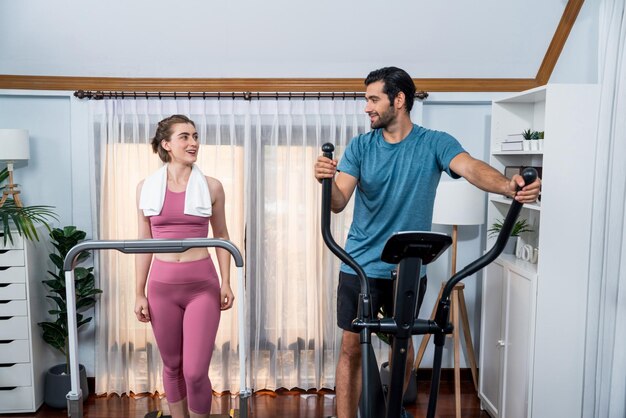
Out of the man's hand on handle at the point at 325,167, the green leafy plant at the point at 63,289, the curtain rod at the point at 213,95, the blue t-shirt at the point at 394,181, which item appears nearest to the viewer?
the man's hand on handle at the point at 325,167

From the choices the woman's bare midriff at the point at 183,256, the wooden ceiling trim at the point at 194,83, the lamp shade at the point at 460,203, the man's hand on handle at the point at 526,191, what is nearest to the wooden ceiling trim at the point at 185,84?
the wooden ceiling trim at the point at 194,83

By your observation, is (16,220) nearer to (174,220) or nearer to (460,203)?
(174,220)

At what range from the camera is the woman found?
96.0 inches

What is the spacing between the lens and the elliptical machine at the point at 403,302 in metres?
1.52

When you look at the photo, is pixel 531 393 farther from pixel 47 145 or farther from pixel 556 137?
pixel 47 145

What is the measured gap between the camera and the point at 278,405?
3461mm

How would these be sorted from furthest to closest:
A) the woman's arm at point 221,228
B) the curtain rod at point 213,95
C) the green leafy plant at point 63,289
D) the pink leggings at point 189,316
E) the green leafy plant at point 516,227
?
1. the curtain rod at point 213,95
2. the green leafy plant at point 63,289
3. the green leafy plant at point 516,227
4. the woman's arm at point 221,228
5. the pink leggings at point 189,316

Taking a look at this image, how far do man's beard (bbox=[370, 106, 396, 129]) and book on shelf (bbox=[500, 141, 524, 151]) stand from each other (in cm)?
112

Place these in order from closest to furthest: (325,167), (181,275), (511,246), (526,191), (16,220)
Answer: (526,191) → (325,167) → (181,275) → (16,220) → (511,246)

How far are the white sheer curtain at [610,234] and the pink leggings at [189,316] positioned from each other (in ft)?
5.66

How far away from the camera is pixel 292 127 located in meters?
3.51

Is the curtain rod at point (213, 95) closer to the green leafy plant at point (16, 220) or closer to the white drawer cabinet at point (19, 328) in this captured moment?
the green leafy plant at point (16, 220)

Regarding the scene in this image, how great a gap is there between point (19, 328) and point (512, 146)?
2.86m

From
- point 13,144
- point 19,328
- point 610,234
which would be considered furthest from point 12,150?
point 610,234
